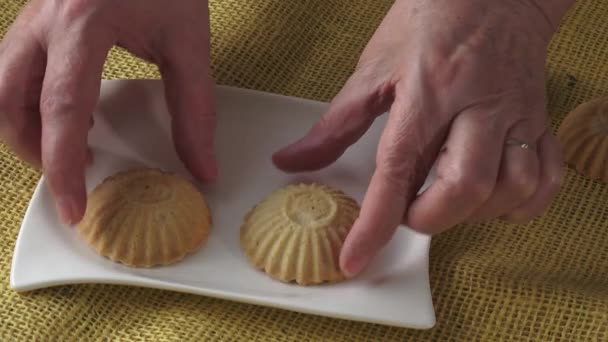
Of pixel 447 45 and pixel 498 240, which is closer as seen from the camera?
pixel 447 45

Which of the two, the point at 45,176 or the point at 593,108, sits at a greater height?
the point at 45,176

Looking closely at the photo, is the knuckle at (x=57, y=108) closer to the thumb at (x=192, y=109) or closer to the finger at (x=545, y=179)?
the thumb at (x=192, y=109)

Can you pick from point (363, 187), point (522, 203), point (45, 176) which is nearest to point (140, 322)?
point (45, 176)

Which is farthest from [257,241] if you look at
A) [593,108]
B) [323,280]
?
[593,108]

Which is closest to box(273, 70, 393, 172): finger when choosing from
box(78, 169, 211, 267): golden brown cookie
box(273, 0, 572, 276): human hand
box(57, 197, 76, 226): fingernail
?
box(273, 0, 572, 276): human hand

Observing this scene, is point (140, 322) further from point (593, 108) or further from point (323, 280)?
point (593, 108)

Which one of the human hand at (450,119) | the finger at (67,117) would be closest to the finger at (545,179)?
the human hand at (450,119)
